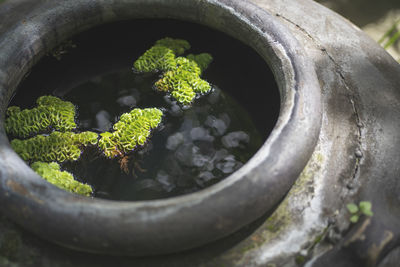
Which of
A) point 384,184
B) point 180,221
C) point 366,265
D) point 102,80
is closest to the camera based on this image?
point 180,221

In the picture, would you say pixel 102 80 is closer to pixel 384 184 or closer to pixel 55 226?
pixel 55 226

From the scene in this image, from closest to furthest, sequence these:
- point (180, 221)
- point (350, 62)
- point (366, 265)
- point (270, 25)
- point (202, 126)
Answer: point (180, 221)
point (366, 265)
point (270, 25)
point (350, 62)
point (202, 126)

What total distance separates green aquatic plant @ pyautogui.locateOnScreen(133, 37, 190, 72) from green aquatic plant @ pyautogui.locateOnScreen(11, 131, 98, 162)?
0.63 metres

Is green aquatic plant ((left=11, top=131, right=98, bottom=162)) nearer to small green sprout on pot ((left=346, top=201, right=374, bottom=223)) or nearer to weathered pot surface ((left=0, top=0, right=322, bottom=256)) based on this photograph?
weathered pot surface ((left=0, top=0, right=322, bottom=256))

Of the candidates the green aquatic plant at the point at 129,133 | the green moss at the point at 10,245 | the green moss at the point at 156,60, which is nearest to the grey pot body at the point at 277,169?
the green moss at the point at 10,245

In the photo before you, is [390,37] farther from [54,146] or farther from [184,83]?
[54,146]

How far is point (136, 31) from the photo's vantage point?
2.79 m

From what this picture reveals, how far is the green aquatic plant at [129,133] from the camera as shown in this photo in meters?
2.27

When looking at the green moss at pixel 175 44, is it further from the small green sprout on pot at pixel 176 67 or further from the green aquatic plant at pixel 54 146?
the green aquatic plant at pixel 54 146

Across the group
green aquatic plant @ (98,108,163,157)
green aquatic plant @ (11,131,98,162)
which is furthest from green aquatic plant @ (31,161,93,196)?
green aquatic plant @ (98,108,163,157)

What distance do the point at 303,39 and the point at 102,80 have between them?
1.31 metres

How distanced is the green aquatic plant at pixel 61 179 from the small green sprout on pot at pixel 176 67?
835mm

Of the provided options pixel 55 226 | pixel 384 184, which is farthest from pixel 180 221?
pixel 384 184

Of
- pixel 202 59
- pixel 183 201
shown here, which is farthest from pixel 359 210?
pixel 202 59
